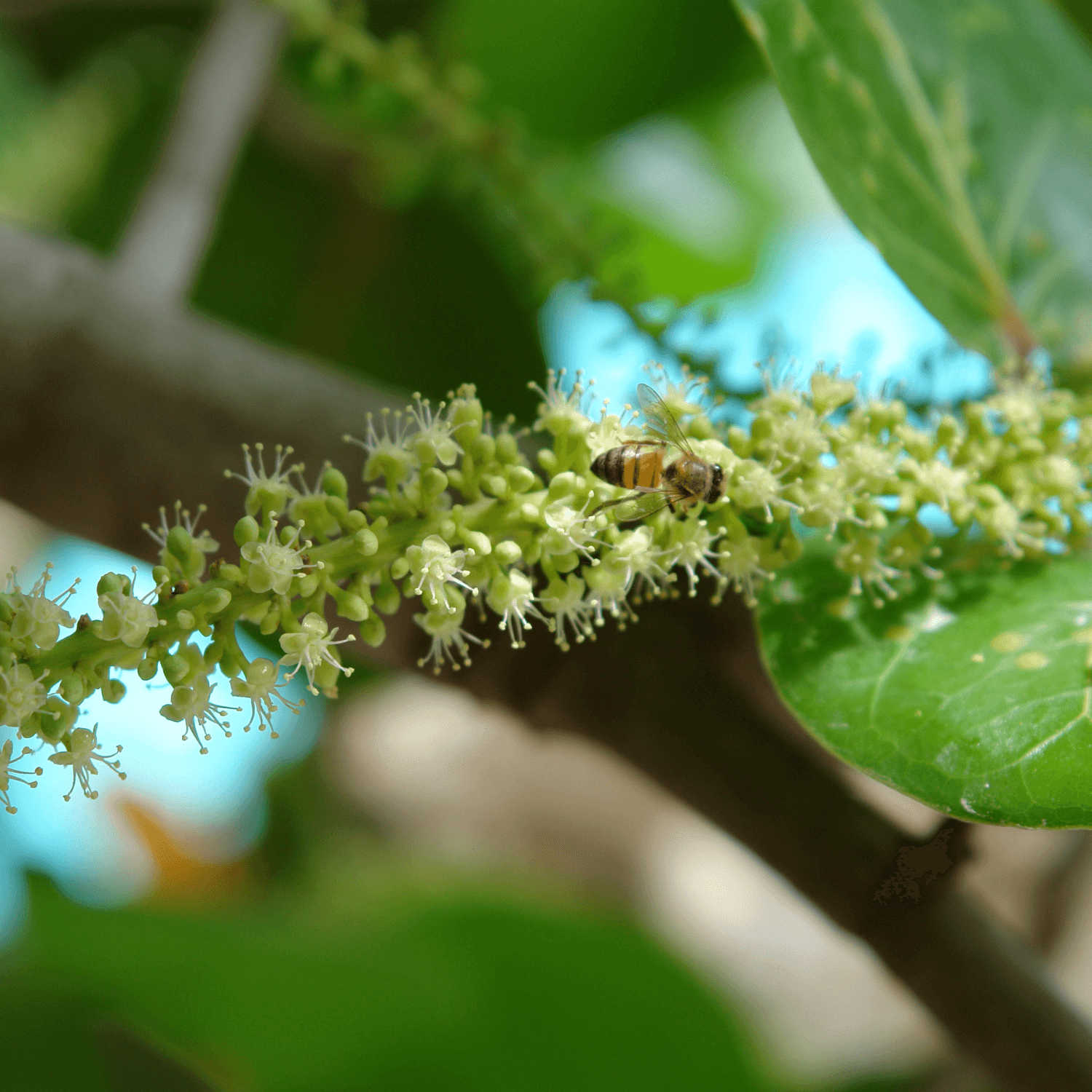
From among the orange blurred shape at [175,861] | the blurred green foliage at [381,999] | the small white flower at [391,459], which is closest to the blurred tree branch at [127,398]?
the small white flower at [391,459]

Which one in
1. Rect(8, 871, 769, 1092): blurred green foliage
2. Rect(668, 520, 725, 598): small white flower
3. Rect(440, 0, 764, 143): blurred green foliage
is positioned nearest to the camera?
Rect(668, 520, 725, 598): small white flower

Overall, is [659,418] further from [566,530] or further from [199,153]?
[199,153]

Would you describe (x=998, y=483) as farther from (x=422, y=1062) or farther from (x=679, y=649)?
(x=422, y=1062)

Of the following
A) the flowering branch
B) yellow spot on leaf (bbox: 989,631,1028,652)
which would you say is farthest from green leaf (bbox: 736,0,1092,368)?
yellow spot on leaf (bbox: 989,631,1028,652)

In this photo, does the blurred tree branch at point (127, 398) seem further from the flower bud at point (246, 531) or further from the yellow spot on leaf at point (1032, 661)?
the yellow spot on leaf at point (1032, 661)

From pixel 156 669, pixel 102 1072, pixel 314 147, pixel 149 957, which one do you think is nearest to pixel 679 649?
pixel 156 669

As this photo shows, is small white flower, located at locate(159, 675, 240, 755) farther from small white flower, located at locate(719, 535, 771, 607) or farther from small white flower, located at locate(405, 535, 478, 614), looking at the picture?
small white flower, located at locate(719, 535, 771, 607)

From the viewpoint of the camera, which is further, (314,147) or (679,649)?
(314,147)
